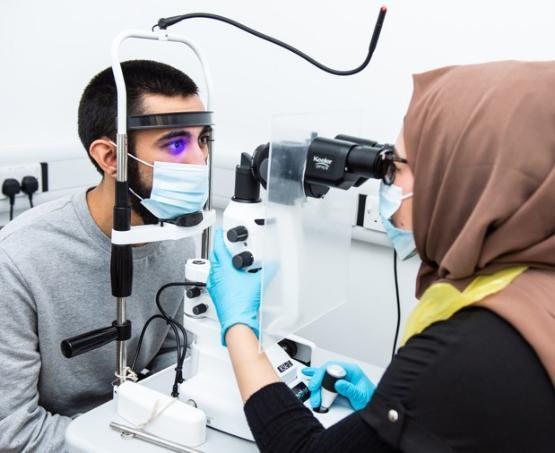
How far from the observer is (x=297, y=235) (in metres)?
0.95

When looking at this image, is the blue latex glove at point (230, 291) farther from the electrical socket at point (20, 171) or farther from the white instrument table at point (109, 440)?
the electrical socket at point (20, 171)

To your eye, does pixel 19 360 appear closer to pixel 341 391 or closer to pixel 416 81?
pixel 341 391

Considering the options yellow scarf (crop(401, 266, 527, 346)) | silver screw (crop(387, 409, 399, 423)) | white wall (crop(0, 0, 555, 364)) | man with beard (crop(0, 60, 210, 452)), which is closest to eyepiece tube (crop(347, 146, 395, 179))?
yellow scarf (crop(401, 266, 527, 346))

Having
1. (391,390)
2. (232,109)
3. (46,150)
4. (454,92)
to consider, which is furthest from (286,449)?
(46,150)

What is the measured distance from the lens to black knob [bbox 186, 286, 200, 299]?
1074 millimetres

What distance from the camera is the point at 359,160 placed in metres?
0.86

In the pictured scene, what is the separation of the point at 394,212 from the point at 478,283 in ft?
0.69

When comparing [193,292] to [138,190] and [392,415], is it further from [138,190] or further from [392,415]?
[392,415]

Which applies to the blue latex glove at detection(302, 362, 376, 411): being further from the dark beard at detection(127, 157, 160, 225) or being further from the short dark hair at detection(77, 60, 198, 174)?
the short dark hair at detection(77, 60, 198, 174)

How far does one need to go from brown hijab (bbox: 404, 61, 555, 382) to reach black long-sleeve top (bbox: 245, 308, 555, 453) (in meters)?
0.03

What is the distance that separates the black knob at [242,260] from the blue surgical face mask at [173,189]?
27cm

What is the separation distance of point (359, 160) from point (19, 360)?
765 mm

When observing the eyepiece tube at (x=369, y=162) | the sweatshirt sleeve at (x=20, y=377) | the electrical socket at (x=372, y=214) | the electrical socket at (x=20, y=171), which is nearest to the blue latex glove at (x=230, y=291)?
the eyepiece tube at (x=369, y=162)

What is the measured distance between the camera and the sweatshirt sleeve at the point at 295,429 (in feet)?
2.47
